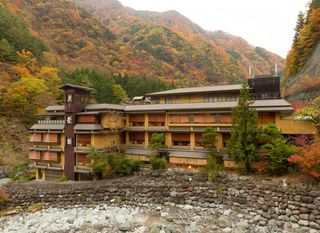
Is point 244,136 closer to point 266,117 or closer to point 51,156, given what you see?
point 266,117

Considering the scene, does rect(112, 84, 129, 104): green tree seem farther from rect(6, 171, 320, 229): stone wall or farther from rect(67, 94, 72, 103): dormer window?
rect(6, 171, 320, 229): stone wall

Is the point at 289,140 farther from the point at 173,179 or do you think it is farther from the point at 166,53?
the point at 166,53

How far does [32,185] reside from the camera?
25.8 metres

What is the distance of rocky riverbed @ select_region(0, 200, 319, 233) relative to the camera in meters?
16.3

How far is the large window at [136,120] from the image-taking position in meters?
30.2

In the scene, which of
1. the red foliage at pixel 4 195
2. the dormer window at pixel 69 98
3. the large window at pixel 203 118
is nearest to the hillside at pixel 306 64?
the large window at pixel 203 118

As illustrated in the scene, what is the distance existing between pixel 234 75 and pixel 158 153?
78.7m

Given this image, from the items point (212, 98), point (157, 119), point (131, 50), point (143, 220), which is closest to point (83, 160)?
point (157, 119)

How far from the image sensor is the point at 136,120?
30531 millimetres

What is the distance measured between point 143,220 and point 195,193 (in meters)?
5.46

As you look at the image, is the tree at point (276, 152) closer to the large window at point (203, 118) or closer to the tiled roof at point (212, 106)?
the tiled roof at point (212, 106)

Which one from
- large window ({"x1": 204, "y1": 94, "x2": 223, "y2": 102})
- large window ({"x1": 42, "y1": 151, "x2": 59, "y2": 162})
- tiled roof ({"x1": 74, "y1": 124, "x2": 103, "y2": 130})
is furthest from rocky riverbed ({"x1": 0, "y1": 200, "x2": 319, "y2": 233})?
large window ({"x1": 204, "y1": 94, "x2": 223, "y2": 102})

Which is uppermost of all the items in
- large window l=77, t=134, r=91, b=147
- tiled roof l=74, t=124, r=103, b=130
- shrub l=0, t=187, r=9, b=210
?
tiled roof l=74, t=124, r=103, b=130

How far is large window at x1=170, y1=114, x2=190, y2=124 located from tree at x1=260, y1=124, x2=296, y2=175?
9575 mm
